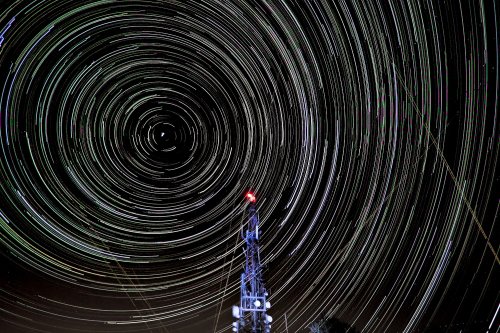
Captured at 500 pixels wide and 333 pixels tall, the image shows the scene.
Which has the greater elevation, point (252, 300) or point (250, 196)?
point (250, 196)

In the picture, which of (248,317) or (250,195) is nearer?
(248,317)

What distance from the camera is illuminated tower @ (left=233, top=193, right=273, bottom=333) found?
1479 centimetres

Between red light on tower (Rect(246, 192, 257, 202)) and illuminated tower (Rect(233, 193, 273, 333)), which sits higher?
red light on tower (Rect(246, 192, 257, 202))

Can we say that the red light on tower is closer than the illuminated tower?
No

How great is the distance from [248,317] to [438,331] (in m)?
15.6

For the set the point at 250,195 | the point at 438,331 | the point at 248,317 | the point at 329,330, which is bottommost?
the point at 438,331

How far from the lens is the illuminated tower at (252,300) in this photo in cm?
1479

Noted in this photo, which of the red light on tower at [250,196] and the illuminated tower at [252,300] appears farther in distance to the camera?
the red light on tower at [250,196]

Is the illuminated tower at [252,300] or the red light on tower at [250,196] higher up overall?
the red light on tower at [250,196]

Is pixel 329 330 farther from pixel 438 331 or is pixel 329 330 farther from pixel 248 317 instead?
pixel 248 317

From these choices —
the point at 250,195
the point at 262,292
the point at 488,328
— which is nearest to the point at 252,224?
the point at 250,195

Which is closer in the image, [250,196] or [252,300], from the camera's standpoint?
[252,300]

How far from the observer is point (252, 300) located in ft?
49.5

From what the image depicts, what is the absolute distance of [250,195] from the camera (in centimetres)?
1692
